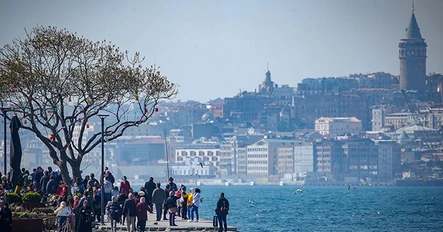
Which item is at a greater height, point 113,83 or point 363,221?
point 113,83

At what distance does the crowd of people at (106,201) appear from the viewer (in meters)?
30.6

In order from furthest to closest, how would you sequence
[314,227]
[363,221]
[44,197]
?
[363,221], [314,227], [44,197]

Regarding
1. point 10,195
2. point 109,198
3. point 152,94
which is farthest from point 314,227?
point 10,195

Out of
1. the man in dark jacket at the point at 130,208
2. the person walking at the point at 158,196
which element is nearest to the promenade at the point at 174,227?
the person walking at the point at 158,196

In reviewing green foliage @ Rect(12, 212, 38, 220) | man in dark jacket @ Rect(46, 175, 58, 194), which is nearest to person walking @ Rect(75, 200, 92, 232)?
green foliage @ Rect(12, 212, 38, 220)

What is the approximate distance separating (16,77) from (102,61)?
9.20 ft

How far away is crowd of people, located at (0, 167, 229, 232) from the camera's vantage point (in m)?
30.6

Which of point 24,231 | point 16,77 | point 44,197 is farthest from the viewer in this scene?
point 16,77

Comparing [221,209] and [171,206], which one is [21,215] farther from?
[171,206]

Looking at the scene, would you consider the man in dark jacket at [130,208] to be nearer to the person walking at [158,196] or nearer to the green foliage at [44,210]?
the green foliage at [44,210]

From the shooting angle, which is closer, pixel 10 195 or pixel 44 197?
pixel 10 195

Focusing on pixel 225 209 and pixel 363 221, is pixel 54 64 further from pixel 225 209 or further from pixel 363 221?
pixel 363 221

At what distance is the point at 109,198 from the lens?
3778 cm

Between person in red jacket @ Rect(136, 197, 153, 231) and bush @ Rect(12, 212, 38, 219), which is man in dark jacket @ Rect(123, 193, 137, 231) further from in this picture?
bush @ Rect(12, 212, 38, 219)
